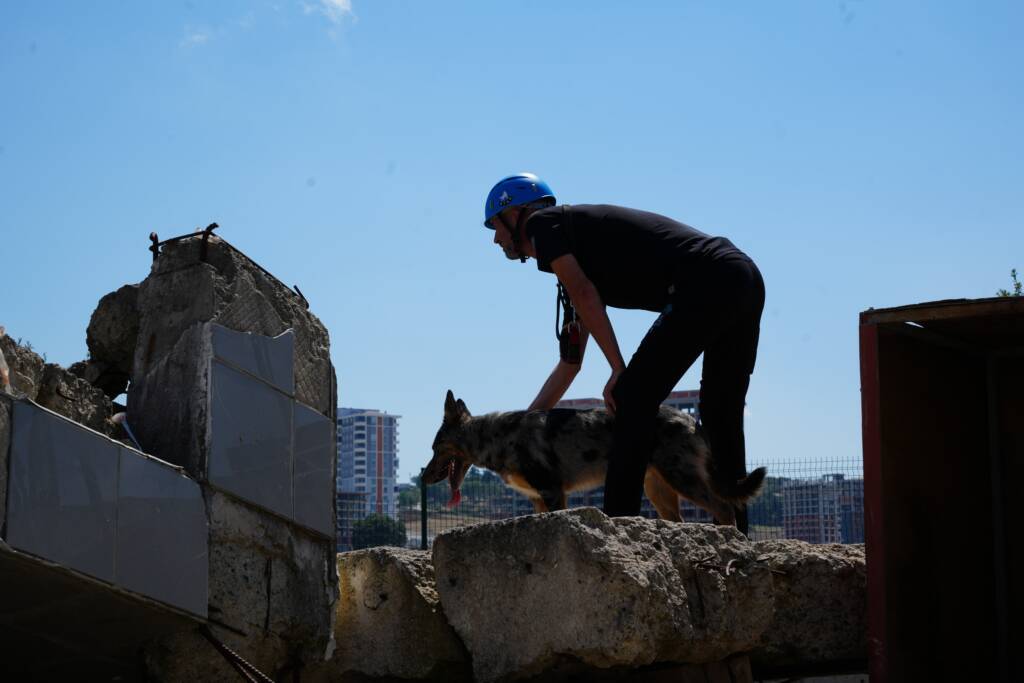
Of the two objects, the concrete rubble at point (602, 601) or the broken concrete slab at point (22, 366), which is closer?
the broken concrete slab at point (22, 366)

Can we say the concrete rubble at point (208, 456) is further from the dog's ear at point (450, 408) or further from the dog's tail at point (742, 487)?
the dog's ear at point (450, 408)

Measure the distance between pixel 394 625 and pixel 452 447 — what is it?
129 inches

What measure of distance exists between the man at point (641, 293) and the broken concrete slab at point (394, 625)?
1032mm

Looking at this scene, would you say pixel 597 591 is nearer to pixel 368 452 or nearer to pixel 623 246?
pixel 623 246

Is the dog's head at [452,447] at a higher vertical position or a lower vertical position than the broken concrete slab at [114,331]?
lower

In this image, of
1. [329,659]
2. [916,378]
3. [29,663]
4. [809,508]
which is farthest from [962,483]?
[809,508]

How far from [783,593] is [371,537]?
12.0 meters

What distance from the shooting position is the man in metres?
6.18

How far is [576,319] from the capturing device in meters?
7.05

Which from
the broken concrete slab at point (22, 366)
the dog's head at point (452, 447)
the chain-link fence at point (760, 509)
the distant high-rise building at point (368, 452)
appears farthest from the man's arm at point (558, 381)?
the distant high-rise building at point (368, 452)

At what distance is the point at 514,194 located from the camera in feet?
22.4

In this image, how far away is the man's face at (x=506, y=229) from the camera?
6825 mm

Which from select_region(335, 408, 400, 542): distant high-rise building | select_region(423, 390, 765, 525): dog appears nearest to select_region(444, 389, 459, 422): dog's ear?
select_region(423, 390, 765, 525): dog

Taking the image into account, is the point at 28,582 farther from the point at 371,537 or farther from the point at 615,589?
the point at 371,537
